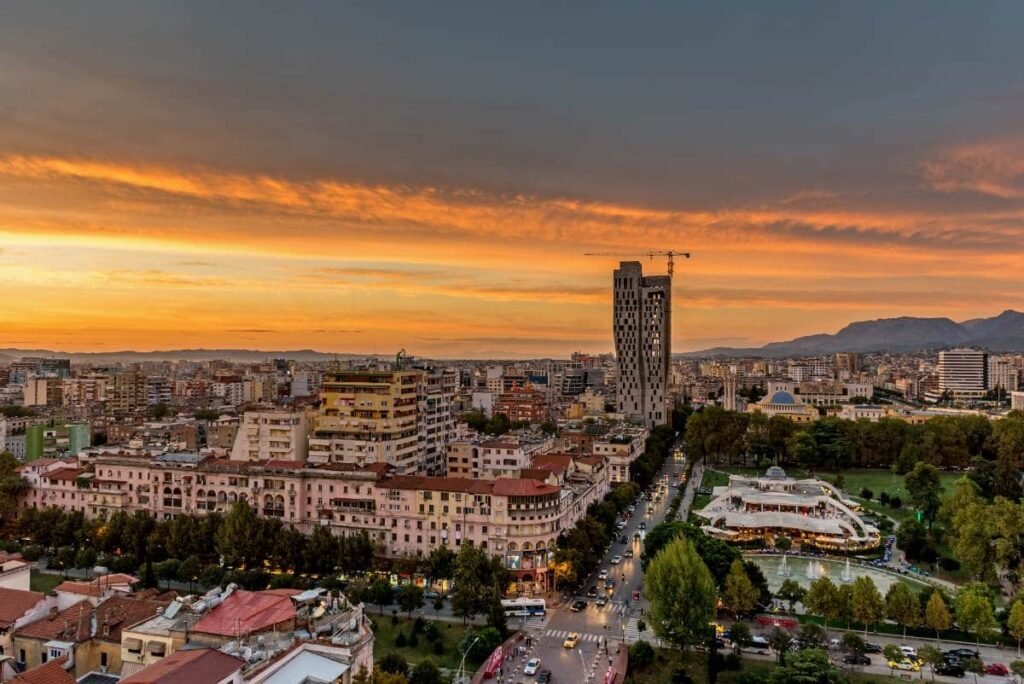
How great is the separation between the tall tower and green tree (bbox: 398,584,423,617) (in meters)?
71.3

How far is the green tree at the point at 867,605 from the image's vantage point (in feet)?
116

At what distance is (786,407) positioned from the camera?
109m

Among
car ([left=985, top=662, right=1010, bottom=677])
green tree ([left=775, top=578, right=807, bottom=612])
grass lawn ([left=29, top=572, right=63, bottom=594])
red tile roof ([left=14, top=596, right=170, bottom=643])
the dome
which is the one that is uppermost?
the dome

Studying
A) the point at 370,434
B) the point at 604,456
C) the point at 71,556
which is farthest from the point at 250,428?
the point at 604,456

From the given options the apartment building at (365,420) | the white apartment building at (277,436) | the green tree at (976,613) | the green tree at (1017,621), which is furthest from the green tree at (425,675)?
the white apartment building at (277,436)

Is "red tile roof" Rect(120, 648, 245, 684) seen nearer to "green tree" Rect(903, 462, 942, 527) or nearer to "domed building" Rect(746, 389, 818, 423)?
"green tree" Rect(903, 462, 942, 527)

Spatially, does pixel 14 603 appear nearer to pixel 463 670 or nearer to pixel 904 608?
pixel 463 670

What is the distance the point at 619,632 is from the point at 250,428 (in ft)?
111

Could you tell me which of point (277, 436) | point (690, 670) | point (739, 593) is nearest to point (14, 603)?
point (690, 670)

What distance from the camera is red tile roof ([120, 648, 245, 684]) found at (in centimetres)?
1908

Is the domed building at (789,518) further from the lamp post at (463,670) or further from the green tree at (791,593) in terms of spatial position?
the lamp post at (463,670)

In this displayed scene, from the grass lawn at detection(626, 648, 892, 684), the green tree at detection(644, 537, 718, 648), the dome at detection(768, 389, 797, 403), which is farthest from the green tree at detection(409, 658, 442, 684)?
the dome at detection(768, 389, 797, 403)

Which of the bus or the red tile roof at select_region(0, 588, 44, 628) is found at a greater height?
the red tile roof at select_region(0, 588, 44, 628)

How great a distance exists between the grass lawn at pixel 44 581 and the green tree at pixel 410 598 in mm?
19778
